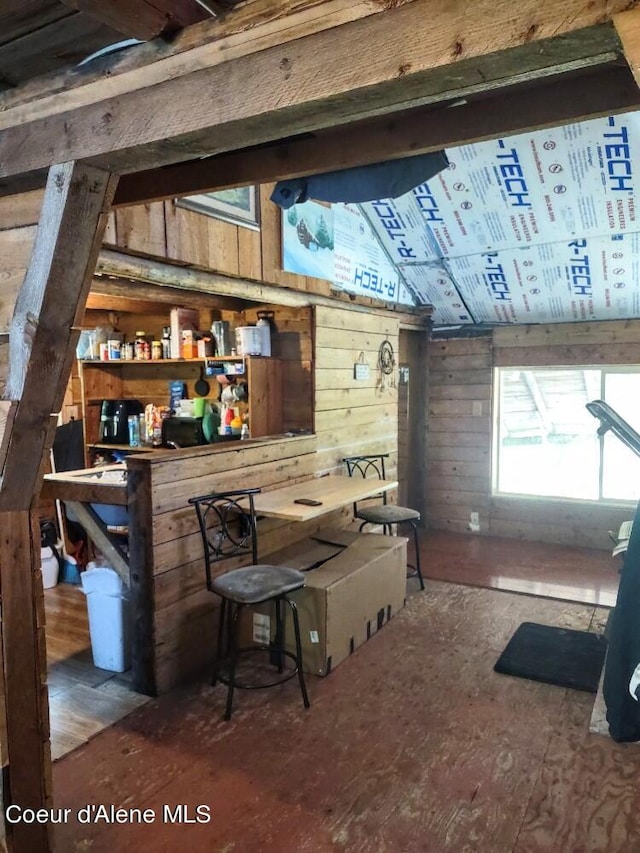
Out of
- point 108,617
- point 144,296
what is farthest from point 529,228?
point 108,617

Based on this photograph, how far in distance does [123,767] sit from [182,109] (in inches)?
91.1

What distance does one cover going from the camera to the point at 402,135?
5.16 ft

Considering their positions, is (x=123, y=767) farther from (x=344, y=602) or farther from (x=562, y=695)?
(x=562, y=695)

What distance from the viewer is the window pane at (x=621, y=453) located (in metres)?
5.11

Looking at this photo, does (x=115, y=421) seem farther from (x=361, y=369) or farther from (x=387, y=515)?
(x=387, y=515)

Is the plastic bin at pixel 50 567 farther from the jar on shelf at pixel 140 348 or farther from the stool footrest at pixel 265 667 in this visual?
the stool footrest at pixel 265 667

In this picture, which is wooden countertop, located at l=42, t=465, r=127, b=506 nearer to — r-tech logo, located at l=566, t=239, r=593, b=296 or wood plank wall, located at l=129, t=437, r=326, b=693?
wood plank wall, located at l=129, t=437, r=326, b=693

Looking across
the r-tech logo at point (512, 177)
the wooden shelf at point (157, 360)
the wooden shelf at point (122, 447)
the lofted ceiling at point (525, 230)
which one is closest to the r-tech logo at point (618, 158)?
the lofted ceiling at point (525, 230)

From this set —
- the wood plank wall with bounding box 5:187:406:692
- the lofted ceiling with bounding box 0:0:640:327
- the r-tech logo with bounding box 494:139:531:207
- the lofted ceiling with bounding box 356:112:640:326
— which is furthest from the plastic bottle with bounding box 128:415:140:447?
the r-tech logo with bounding box 494:139:531:207

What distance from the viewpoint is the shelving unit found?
3.82 metres

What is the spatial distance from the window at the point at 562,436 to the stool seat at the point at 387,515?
1880 millimetres

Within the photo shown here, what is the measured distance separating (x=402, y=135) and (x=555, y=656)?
2.76 m

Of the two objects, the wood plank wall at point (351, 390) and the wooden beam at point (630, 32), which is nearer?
the wooden beam at point (630, 32)

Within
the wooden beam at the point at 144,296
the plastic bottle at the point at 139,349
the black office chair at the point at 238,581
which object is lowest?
the black office chair at the point at 238,581
